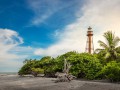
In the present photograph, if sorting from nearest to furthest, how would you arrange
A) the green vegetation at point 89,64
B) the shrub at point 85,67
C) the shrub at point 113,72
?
the shrub at point 113,72 → the green vegetation at point 89,64 → the shrub at point 85,67

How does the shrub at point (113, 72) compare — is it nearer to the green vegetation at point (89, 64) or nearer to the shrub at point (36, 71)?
the green vegetation at point (89, 64)

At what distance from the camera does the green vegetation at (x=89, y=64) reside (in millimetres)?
30312

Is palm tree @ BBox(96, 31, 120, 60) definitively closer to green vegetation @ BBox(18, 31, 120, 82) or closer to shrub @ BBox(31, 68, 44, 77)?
green vegetation @ BBox(18, 31, 120, 82)

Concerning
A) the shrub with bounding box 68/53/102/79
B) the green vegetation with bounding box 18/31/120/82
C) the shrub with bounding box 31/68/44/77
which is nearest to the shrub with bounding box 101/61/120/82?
the green vegetation with bounding box 18/31/120/82

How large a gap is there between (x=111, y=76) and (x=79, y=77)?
9.13m

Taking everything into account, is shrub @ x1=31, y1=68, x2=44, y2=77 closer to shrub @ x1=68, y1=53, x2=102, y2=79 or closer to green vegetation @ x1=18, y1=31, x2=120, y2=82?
green vegetation @ x1=18, y1=31, x2=120, y2=82

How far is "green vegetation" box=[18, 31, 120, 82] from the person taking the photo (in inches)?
1193

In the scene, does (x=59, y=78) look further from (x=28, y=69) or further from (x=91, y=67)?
(x=28, y=69)

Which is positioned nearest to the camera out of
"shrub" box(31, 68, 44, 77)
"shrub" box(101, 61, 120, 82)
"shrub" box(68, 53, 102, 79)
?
"shrub" box(101, 61, 120, 82)

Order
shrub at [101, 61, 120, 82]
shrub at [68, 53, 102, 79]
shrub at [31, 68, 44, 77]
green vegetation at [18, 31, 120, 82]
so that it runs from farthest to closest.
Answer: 1. shrub at [31, 68, 44, 77]
2. shrub at [68, 53, 102, 79]
3. green vegetation at [18, 31, 120, 82]
4. shrub at [101, 61, 120, 82]

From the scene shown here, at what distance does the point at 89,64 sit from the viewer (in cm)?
3531

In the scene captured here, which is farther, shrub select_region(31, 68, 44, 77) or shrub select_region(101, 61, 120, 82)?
shrub select_region(31, 68, 44, 77)

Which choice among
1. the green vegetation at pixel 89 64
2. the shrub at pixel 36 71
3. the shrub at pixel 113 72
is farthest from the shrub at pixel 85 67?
the shrub at pixel 36 71

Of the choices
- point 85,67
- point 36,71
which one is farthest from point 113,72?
point 36,71
